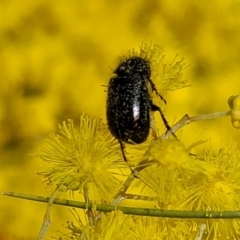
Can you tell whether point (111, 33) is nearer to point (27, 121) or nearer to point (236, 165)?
point (27, 121)

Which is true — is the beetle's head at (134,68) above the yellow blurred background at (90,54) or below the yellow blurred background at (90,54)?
below

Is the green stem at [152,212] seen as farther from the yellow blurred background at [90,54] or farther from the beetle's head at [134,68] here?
the yellow blurred background at [90,54]

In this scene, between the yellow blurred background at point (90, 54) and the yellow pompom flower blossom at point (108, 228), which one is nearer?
the yellow pompom flower blossom at point (108, 228)

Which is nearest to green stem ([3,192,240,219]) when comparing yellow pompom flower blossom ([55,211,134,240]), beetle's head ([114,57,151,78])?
yellow pompom flower blossom ([55,211,134,240])

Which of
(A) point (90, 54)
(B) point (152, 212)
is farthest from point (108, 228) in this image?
(A) point (90, 54)

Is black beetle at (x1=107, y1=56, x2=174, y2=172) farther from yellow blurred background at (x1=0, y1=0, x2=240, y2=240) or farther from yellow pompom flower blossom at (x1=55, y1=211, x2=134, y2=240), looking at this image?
yellow blurred background at (x1=0, y1=0, x2=240, y2=240)

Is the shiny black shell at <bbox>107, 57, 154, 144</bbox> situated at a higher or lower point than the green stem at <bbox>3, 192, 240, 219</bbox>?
→ higher

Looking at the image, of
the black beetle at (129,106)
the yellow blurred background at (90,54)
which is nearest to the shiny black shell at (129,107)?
the black beetle at (129,106)

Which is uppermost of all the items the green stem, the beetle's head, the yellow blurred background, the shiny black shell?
the yellow blurred background
